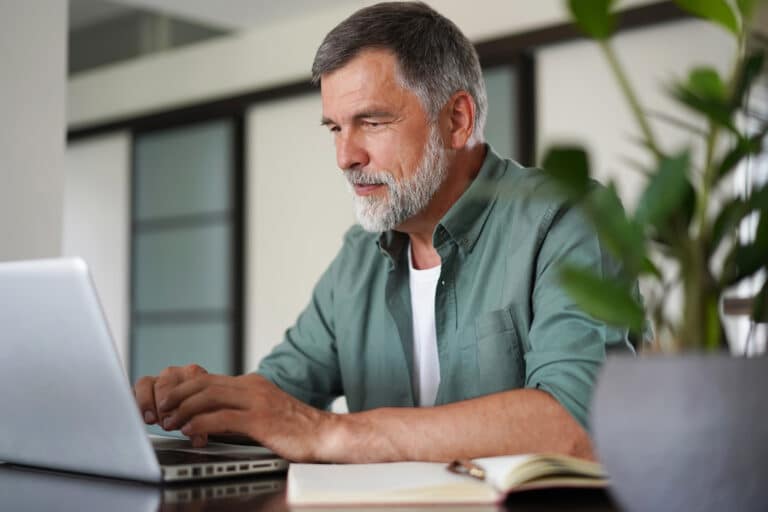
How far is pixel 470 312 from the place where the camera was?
1700 millimetres

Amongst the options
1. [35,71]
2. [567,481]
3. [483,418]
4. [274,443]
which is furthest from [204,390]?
[35,71]

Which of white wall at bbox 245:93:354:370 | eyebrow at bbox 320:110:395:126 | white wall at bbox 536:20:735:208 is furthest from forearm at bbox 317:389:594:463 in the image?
white wall at bbox 245:93:354:370

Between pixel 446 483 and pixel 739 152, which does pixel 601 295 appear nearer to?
pixel 739 152

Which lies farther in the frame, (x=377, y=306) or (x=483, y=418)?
(x=377, y=306)

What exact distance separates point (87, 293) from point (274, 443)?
33cm

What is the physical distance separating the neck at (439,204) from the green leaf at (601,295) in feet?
3.79

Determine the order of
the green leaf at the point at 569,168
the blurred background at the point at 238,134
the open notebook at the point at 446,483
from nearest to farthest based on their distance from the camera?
the green leaf at the point at 569,168 → the open notebook at the point at 446,483 → the blurred background at the point at 238,134

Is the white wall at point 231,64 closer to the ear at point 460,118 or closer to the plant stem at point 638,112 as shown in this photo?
the ear at point 460,118

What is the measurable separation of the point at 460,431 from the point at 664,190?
0.61 metres

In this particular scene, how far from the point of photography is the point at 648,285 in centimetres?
73

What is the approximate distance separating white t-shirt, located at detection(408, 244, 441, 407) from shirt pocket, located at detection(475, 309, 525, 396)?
123 mm

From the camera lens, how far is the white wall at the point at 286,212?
17.8ft

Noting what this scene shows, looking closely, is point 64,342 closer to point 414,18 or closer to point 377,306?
point 377,306

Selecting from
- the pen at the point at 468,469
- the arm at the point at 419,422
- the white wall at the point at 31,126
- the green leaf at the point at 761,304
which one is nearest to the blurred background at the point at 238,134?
the white wall at the point at 31,126
